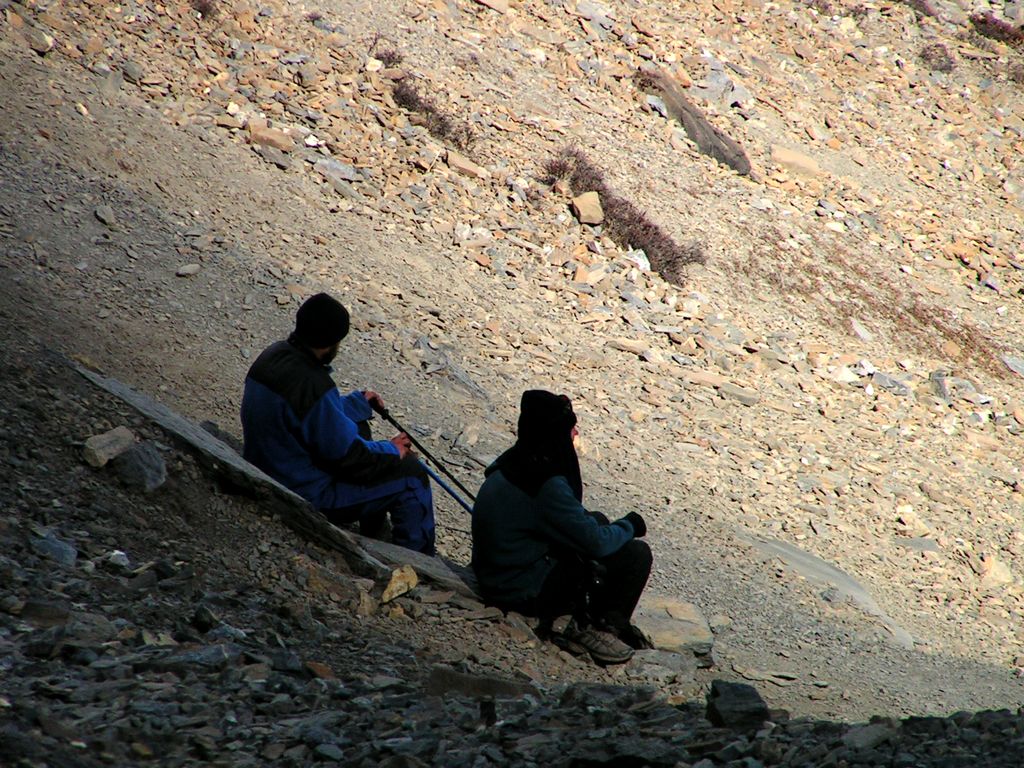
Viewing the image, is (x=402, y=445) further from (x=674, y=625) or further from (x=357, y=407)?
(x=674, y=625)

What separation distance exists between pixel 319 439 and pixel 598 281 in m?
8.12

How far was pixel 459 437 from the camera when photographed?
8.69 metres

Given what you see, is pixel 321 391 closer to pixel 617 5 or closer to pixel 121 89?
pixel 121 89

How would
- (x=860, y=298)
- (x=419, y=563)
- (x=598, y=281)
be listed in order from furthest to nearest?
1. (x=860, y=298)
2. (x=598, y=281)
3. (x=419, y=563)

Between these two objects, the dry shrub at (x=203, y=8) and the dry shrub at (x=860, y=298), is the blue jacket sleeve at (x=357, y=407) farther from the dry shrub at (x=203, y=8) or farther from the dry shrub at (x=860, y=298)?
the dry shrub at (x=860, y=298)

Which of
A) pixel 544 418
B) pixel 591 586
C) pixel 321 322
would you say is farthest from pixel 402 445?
pixel 591 586

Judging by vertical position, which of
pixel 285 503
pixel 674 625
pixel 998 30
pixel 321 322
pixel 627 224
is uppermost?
pixel 998 30

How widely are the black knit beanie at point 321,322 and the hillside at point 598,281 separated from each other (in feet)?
4.89

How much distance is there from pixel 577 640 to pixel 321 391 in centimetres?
197

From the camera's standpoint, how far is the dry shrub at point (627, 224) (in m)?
14.0

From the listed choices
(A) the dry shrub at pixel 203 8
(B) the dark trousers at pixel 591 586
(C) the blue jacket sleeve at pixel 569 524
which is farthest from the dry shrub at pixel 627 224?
(C) the blue jacket sleeve at pixel 569 524

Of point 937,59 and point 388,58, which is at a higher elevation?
point 937,59

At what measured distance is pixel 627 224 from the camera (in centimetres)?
1425

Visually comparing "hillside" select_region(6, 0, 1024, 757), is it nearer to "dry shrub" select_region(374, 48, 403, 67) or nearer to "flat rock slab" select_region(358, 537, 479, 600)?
"dry shrub" select_region(374, 48, 403, 67)
